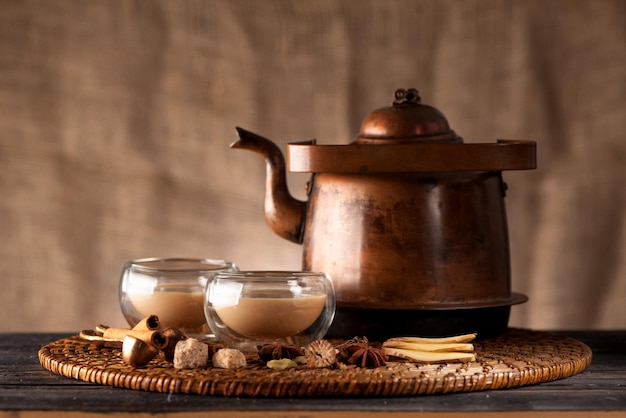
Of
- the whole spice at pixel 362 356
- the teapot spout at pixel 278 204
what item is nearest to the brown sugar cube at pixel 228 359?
the whole spice at pixel 362 356

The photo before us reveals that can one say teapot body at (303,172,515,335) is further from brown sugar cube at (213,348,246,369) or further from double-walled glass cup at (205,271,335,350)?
brown sugar cube at (213,348,246,369)

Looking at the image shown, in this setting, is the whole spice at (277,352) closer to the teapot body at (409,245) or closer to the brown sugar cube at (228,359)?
the brown sugar cube at (228,359)

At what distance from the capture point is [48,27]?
2.28 meters

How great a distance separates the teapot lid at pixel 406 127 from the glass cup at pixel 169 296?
30cm

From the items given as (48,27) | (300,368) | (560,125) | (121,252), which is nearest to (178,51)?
(48,27)

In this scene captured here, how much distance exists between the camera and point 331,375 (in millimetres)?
1064

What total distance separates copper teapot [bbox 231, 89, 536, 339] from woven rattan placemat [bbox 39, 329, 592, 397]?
11 centimetres

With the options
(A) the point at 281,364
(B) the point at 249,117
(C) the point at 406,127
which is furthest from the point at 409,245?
(B) the point at 249,117

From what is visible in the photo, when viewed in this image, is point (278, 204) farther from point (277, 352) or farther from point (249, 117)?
point (249, 117)

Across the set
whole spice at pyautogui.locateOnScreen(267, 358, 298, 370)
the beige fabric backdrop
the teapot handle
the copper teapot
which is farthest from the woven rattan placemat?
the beige fabric backdrop

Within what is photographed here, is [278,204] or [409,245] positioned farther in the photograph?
[278,204]

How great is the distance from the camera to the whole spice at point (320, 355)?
1.11 metres

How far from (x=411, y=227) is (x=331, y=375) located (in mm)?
299

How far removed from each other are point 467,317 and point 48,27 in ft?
4.57
